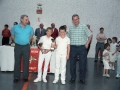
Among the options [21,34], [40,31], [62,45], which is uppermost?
[40,31]

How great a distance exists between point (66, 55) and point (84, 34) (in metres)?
0.83

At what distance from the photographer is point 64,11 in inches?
549

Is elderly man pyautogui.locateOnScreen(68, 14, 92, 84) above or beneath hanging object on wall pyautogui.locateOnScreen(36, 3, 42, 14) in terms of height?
beneath

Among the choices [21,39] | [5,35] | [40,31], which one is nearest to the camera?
[21,39]

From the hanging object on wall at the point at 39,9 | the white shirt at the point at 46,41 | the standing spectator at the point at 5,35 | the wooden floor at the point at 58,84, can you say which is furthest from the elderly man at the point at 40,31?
the white shirt at the point at 46,41

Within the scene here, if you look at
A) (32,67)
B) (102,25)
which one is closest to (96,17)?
(102,25)

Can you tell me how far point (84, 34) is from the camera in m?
6.81

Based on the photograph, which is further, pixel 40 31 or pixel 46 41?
pixel 40 31

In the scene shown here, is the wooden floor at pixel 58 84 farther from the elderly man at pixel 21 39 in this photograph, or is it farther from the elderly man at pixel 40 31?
the elderly man at pixel 40 31

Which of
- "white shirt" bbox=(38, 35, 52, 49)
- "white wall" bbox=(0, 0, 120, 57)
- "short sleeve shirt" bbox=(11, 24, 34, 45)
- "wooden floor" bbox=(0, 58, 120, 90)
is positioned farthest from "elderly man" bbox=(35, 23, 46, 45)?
"short sleeve shirt" bbox=(11, 24, 34, 45)

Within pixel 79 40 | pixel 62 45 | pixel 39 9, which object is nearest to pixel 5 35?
pixel 39 9

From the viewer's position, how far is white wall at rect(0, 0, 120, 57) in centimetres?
1387

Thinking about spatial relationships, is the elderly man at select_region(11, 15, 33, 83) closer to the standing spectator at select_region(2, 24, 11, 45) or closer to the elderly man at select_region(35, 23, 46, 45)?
the elderly man at select_region(35, 23, 46, 45)

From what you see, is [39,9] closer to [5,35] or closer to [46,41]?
[5,35]
